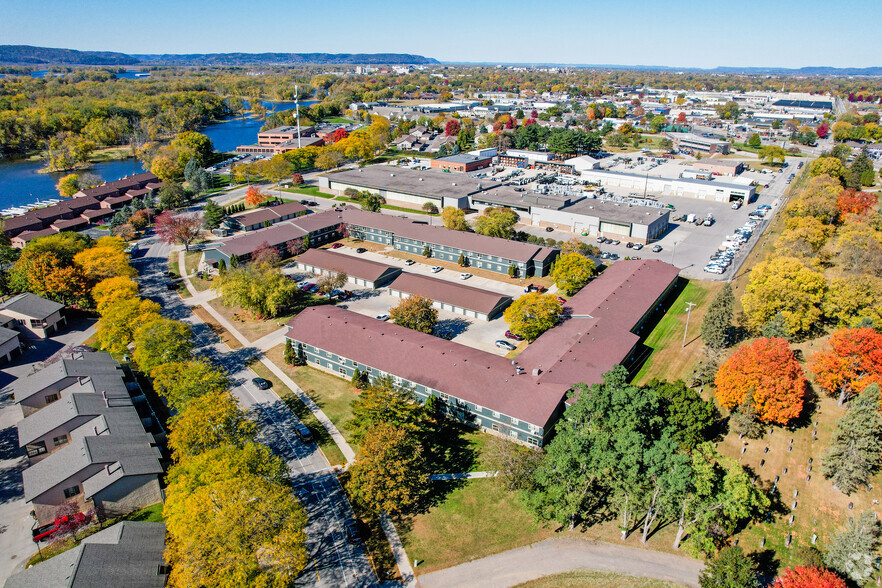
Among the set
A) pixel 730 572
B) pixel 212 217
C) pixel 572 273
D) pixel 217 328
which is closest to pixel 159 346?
pixel 217 328

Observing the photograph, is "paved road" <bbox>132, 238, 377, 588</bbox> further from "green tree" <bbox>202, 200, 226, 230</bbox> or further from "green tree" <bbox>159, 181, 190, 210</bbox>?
"green tree" <bbox>159, 181, 190, 210</bbox>

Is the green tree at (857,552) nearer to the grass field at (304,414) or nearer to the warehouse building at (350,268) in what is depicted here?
the grass field at (304,414)

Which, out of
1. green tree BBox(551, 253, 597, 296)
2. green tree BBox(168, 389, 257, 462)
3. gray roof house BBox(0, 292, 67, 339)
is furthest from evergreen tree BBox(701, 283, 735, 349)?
gray roof house BBox(0, 292, 67, 339)

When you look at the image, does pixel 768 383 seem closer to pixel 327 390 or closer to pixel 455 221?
pixel 327 390

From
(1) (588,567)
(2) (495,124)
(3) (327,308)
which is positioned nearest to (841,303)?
(1) (588,567)

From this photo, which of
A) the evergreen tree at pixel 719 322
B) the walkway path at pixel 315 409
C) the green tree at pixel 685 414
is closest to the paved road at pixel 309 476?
the walkway path at pixel 315 409

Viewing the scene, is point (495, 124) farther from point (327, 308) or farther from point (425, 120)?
point (327, 308)

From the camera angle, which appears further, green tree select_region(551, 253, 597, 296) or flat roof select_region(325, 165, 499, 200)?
flat roof select_region(325, 165, 499, 200)
